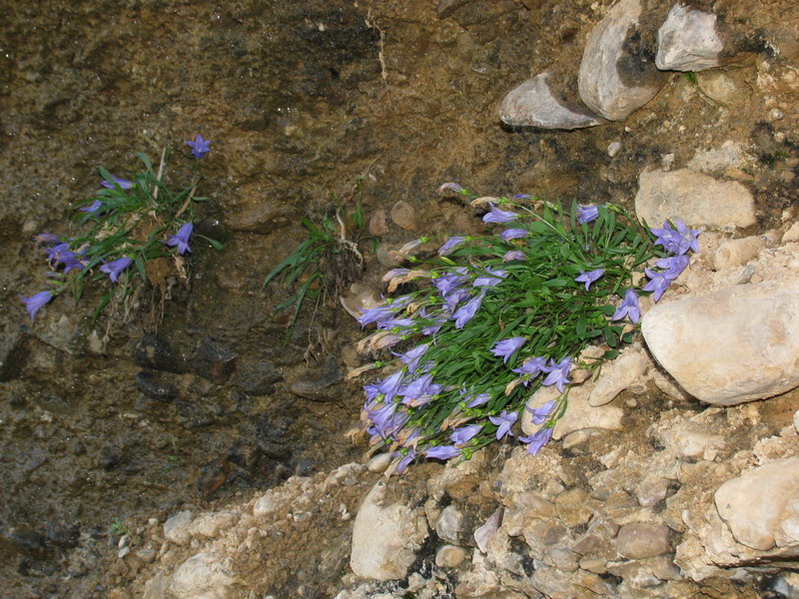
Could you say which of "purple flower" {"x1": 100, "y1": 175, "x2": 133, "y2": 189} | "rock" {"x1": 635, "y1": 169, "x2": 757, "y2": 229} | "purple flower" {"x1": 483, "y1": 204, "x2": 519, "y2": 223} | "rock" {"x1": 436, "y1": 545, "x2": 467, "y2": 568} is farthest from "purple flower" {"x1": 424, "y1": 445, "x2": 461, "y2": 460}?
"purple flower" {"x1": 100, "y1": 175, "x2": 133, "y2": 189}

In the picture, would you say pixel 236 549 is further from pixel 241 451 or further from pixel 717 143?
pixel 717 143

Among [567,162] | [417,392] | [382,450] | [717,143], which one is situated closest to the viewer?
[717,143]

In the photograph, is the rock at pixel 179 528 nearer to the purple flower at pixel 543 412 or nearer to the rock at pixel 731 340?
the purple flower at pixel 543 412

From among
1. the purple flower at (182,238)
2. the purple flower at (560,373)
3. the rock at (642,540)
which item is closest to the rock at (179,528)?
the purple flower at (182,238)

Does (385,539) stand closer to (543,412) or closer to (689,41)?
(543,412)

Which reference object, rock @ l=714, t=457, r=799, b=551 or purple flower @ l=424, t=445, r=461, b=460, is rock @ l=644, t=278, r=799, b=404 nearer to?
rock @ l=714, t=457, r=799, b=551

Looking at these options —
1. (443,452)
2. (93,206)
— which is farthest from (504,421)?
(93,206)

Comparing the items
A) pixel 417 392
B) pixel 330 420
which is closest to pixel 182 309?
pixel 330 420
